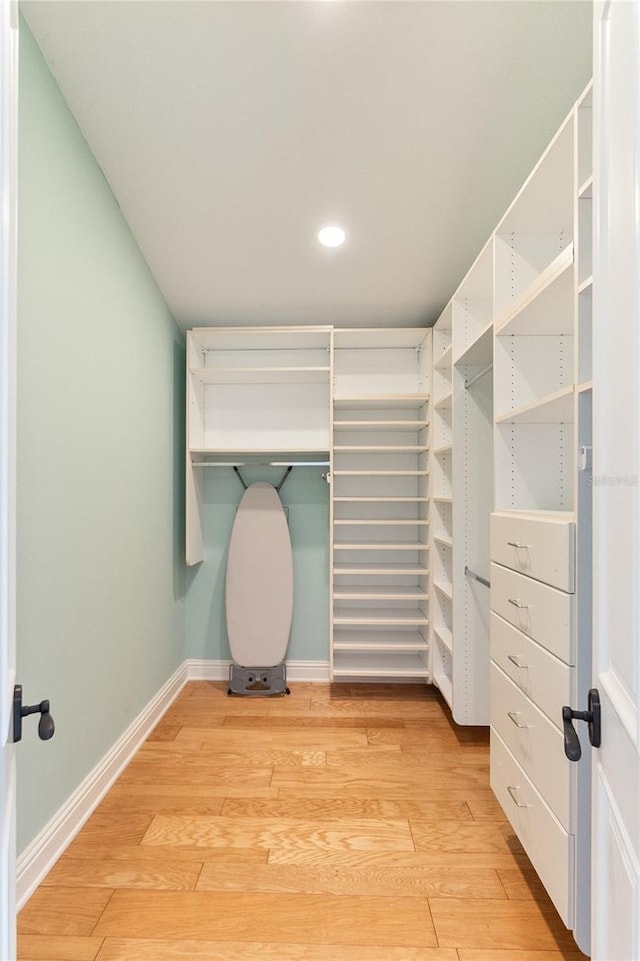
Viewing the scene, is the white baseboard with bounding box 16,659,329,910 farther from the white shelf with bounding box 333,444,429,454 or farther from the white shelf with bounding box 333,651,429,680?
the white shelf with bounding box 333,444,429,454

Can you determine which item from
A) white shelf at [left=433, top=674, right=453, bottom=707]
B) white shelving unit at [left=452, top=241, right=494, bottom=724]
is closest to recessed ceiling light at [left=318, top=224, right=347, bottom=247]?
white shelving unit at [left=452, top=241, right=494, bottom=724]

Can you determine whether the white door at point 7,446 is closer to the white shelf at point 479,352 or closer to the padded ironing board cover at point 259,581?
the white shelf at point 479,352

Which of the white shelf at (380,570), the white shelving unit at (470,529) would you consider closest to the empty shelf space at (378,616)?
the white shelf at (380,570)

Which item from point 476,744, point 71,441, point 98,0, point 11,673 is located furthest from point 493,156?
point 476,744

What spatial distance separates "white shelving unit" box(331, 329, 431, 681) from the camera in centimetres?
333

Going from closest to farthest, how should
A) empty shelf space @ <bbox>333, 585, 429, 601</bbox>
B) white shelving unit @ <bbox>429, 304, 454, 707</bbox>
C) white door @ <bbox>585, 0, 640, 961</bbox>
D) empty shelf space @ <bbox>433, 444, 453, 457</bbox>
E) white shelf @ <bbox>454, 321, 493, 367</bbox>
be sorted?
white door @ <bbox>585, 0, 640, 961</bbox>
white shelf @ <bbox>454, 321, 493, 367</bbox>
empty shelf space @ <bbox>433, 444, 453, 457</bbox>
white shelving unit @ <bbox>429, 304, 454, 707</bbox>
empty shelf space @ <bbox>333, 585, 429, 601</bbox>

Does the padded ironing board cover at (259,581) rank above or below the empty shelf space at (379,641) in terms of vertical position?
above

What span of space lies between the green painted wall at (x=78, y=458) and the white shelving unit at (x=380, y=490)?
1132 mm

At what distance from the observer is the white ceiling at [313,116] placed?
5.63ft

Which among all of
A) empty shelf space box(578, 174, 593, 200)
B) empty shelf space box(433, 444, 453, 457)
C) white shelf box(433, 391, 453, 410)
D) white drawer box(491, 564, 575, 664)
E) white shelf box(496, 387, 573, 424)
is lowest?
white drawer box(491, 564, 575, 664)

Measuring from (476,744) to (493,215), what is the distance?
7.81 ft

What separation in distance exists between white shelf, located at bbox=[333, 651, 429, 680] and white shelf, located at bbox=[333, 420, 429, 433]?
1356 mm

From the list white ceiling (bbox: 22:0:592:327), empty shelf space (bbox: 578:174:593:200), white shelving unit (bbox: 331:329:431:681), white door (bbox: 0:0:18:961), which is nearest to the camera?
white door (bbox: 0:0:18:961)

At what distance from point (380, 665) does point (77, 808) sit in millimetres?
1774
